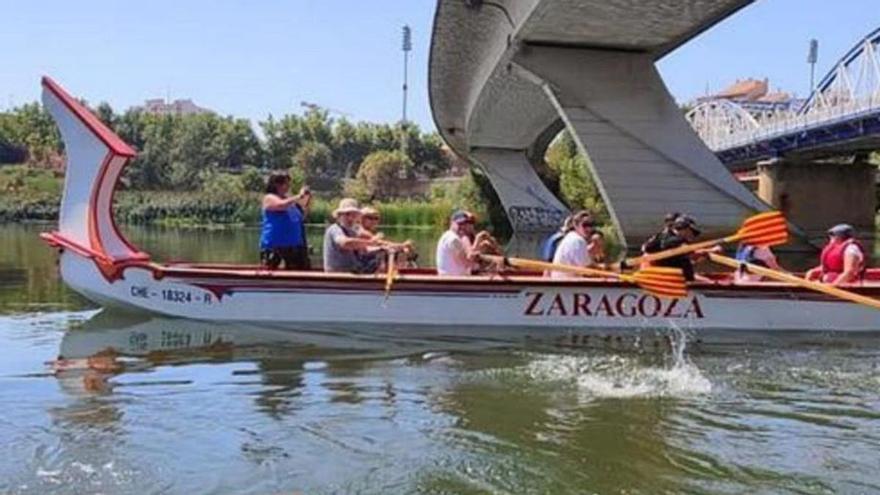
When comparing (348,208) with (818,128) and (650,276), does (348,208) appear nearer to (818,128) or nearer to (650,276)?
(650,276)

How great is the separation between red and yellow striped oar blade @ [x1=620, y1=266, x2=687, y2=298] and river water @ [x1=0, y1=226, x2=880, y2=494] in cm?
68

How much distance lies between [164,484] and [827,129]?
45.8 meters

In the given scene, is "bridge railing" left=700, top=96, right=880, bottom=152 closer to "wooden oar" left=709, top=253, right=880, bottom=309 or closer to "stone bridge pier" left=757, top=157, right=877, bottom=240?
"stone bridge pier" left=757, top=157, right=877, bottom=240

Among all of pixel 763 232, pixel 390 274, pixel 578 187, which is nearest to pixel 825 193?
pixel 578 187

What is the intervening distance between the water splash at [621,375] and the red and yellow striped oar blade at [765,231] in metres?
1.56

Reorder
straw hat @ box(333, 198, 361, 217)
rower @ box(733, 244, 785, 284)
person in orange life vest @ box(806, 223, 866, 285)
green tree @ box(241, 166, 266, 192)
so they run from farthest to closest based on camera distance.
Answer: green tree @ box(241, 166, 266, 192), rower @ box(733, 244, 785, 284), straw hat @ box(333, 198, 361, 217), person in orange life vest @ box(806, 223, 866, 285)

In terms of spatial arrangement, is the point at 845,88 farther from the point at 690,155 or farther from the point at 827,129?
the point at 690,155

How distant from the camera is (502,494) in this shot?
6.42 metres

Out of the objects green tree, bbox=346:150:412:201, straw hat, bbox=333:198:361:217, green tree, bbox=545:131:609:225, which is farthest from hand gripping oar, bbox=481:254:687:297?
green tree, bbox=346:150:412:201

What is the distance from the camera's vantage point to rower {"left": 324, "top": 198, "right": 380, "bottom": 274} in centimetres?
1316

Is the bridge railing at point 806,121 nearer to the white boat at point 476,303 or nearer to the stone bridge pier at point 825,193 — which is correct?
the stone bridge pier at point 825,193

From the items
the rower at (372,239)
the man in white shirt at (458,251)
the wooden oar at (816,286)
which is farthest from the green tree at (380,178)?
the wooden oar at (816,286)

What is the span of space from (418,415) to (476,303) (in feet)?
14.4

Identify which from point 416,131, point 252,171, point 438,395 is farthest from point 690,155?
point 416,131
